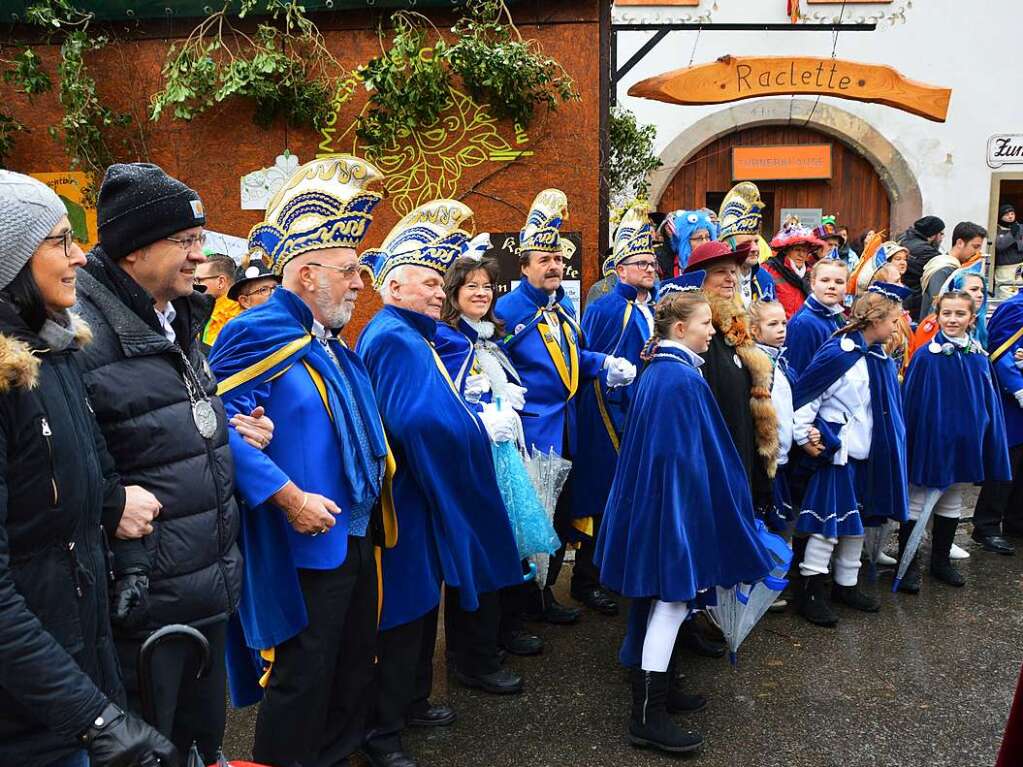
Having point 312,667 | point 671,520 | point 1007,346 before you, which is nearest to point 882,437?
point 1007,346

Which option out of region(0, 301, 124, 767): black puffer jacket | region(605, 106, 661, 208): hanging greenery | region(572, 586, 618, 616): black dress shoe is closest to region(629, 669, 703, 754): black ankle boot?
region(572, 586, 618, 616): black dress shoe

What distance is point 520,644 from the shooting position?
435 cm

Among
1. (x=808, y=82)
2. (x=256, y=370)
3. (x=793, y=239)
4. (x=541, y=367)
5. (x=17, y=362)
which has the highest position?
(x=808, y=82)

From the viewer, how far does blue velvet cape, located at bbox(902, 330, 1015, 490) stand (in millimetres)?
5109

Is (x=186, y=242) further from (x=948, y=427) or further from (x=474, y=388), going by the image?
(x=948, y=427)

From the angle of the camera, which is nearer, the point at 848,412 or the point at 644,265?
the point at 848,412

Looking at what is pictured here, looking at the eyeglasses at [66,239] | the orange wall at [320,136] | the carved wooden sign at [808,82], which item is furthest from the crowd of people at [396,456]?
the carved wooden sign at [808,82]

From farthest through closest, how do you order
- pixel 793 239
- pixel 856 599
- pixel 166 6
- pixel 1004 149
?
pixel 1004 149 → pixel 793 239 → pixel 166 6 → pixel 856 599

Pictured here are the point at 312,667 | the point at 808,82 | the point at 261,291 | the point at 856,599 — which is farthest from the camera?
the point at 808,82

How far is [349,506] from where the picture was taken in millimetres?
2879

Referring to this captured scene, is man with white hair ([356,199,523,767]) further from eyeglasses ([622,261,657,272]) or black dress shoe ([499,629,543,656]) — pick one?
eyeglasses ([622,261,657,272])

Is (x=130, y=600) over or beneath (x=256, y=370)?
beneath

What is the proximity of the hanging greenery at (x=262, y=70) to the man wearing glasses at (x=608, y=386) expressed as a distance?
2629 mm

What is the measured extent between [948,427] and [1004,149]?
996 centimetres
